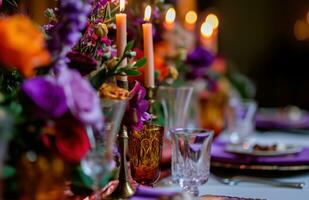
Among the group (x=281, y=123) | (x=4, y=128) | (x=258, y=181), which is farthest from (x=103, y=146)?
(x=281, y=123)

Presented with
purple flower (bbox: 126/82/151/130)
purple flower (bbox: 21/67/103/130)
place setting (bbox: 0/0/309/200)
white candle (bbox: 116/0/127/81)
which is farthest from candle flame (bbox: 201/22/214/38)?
purple flower (bbox: 21/67/103/130)

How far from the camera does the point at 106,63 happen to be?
1139 mm

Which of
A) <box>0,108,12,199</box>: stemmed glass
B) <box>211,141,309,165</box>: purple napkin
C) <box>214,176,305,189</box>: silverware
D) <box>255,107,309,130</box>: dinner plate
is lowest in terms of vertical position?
<box>255,107,309,130</box>: dinner plate

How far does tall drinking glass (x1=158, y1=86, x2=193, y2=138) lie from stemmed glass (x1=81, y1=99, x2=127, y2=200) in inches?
27.8

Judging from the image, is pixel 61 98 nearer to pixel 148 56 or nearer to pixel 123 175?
pixel 123 175

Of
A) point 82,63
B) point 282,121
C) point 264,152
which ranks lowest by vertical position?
point 282,121

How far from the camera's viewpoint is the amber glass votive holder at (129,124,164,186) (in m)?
1.30

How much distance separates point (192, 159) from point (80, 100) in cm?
45

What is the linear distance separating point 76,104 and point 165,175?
725mm

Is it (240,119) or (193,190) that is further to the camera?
(240,119)

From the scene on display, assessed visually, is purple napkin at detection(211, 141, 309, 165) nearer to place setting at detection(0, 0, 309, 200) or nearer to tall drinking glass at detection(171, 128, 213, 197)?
place setting at detection(0, 0, 309, 200)

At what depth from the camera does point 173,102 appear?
1.72 m

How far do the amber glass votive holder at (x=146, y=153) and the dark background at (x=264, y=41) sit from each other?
513 centimetres

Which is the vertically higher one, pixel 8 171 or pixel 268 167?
pixel 8 171
